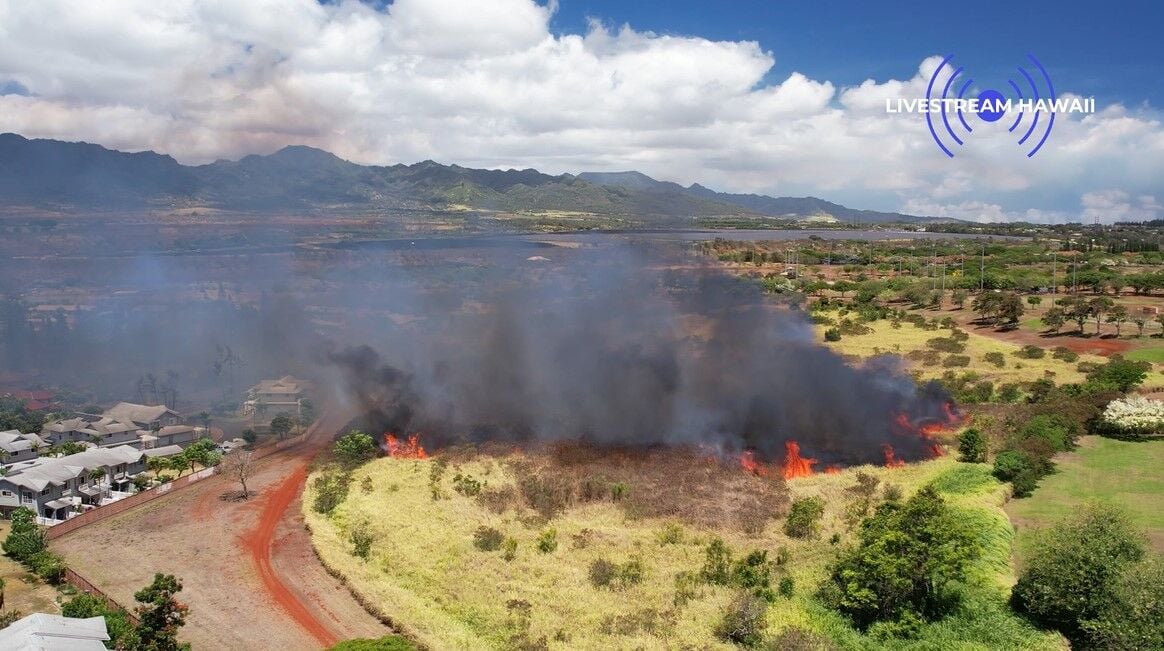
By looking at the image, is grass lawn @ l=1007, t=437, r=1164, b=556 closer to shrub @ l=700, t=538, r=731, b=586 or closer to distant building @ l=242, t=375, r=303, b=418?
shrub @ l=700, t=538, r=731, b=586

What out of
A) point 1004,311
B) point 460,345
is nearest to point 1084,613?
point 460,345

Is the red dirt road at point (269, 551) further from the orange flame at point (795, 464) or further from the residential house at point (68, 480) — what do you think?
the orange flame at point (795, 464)

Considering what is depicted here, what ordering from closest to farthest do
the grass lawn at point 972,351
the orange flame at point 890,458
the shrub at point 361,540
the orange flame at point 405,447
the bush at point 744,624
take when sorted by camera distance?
the bush at point 744,624 < the shrub at point 361,540 < the orange flame at point 890,458 < the orange flame at point 405,447 < the grass lawn at point 972,351

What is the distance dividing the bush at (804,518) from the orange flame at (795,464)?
664 cm

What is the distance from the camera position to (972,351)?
7975 centimetres

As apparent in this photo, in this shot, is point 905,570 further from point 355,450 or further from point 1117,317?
point 1117,317

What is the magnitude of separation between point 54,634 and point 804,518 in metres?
32.7

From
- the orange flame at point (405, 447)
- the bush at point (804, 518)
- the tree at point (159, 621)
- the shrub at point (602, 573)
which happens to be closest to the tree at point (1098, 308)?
the bush at point (804, 518)

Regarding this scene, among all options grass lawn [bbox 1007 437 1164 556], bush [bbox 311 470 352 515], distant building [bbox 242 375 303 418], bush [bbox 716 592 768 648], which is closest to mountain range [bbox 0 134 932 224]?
distant building [bbox 242 375 303 418]

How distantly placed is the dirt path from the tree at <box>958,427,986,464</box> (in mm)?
37436

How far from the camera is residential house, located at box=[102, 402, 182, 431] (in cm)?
6450

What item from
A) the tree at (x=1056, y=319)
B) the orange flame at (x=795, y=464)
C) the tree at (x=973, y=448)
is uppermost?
the tree at (x=1056, y=319)

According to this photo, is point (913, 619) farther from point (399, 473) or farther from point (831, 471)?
point (399, 473)

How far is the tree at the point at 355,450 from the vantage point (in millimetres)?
52562
